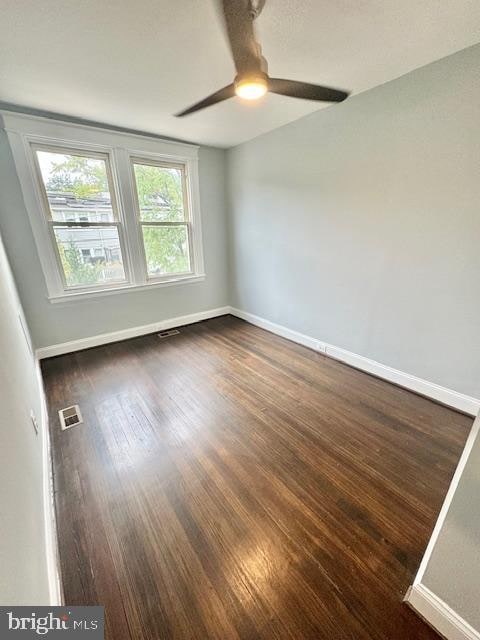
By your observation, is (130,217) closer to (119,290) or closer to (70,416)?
(119,290)

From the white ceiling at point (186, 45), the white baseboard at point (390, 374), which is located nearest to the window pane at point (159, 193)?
the white ceiling at point (186, 45)

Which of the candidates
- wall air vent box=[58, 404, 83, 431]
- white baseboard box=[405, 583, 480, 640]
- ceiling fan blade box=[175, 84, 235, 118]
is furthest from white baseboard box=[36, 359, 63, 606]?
ceiling fan blade box=[175, 84, 235, 118]

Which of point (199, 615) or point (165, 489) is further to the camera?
point (165, 489)

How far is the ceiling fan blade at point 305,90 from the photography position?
1479 mm

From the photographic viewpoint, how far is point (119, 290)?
338cm

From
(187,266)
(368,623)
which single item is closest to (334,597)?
(368,623)

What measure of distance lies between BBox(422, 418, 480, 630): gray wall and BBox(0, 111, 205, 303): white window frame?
11.6 feet

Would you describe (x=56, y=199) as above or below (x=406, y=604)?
above

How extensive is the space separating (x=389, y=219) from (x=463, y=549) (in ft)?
7.38

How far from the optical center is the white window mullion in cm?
308

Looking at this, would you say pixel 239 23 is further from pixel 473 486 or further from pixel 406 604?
pixel 406 604

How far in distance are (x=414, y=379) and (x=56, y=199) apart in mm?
4065

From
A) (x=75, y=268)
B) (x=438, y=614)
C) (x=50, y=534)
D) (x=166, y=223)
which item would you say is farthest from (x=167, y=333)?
(x=438, y=614)

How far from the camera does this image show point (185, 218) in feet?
12.5
